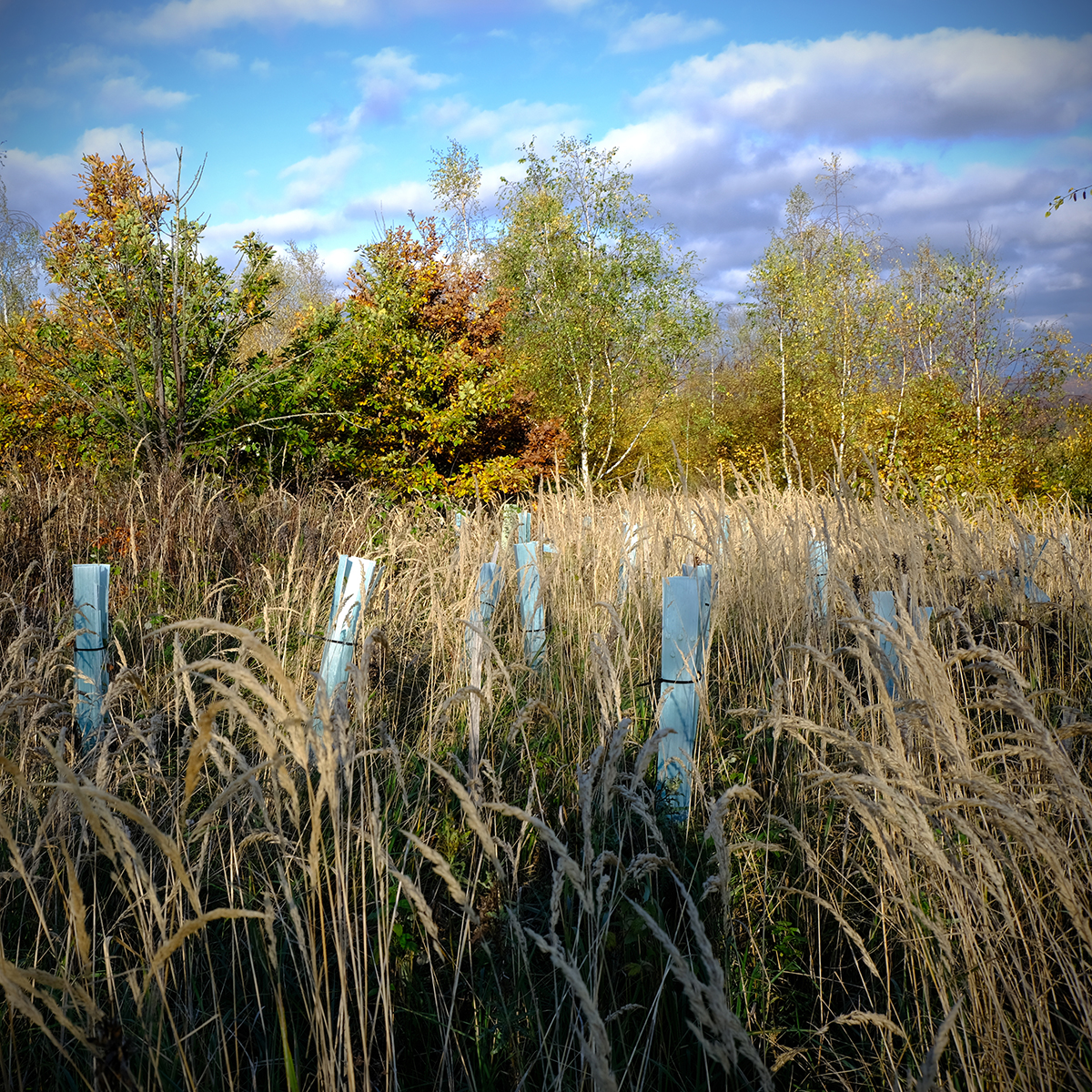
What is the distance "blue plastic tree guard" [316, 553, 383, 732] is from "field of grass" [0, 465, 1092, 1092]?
0.25 m

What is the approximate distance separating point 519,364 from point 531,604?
23.5 feet

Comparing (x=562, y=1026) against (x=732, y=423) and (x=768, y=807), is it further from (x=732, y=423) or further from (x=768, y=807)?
(x=732, y=423)

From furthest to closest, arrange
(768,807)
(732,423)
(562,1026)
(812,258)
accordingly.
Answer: (732,423) → (812,258) → (768,807) → (562,1026)

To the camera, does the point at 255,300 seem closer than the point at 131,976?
No

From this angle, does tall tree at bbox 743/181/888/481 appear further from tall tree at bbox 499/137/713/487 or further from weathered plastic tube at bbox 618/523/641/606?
weathered plastic tube at bbox 618/523/641/606

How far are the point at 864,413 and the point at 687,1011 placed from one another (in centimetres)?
1511

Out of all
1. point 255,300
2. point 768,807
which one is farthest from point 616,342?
point 768,807

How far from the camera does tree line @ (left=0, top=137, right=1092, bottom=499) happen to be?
627 centimetres

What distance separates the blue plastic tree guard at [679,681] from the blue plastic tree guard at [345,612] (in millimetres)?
956

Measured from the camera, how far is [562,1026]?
138 centimetres

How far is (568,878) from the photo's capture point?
1.73 metres

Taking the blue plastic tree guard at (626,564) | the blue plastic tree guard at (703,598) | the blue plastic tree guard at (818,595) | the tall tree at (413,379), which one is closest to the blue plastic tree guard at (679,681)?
the blue plastic tree guard at (703,598)

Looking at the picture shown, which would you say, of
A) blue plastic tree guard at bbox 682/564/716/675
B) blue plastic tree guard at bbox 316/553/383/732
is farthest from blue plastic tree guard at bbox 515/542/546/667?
blue plastic tree guard at bbox 316/553/383/732

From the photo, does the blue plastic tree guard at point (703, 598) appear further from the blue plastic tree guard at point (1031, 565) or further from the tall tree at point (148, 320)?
the tall tree at point (148, 320)
